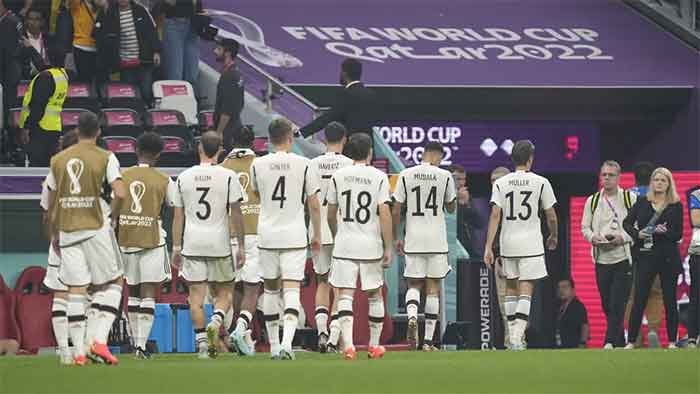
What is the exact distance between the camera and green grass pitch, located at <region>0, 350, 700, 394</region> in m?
14.2

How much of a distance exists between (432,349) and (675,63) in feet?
42.2

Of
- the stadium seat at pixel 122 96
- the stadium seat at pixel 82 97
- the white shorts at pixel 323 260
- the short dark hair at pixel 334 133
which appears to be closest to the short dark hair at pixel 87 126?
the short dark hair at pixel 334 133

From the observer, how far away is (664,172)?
21.0 m

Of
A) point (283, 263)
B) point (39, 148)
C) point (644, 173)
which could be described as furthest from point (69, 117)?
point (283, 263)

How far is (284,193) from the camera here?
17.5 metres

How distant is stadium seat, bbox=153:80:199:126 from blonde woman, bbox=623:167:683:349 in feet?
29.9

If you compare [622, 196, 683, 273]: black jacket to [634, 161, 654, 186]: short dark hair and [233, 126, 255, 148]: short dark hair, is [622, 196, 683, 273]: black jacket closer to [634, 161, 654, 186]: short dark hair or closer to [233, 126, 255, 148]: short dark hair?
[634, 161, 654, 186]: short dark hair

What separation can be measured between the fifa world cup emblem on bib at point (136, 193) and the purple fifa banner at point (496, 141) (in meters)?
11.8

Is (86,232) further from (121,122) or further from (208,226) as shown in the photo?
(121,122)

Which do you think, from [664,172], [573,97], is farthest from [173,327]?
[573,97]

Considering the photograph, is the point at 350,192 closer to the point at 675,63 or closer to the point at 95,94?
the point at 95,94

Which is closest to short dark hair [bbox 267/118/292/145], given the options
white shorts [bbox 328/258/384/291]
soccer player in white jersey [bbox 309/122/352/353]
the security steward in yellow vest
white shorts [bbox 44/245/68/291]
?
soccer player in white jersey [bbox 309/122/352/353]

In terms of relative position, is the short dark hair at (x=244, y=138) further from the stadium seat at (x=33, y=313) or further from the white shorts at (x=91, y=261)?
the stadium seat at (x=33, y=313)

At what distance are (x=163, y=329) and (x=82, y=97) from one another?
5.58 meters
